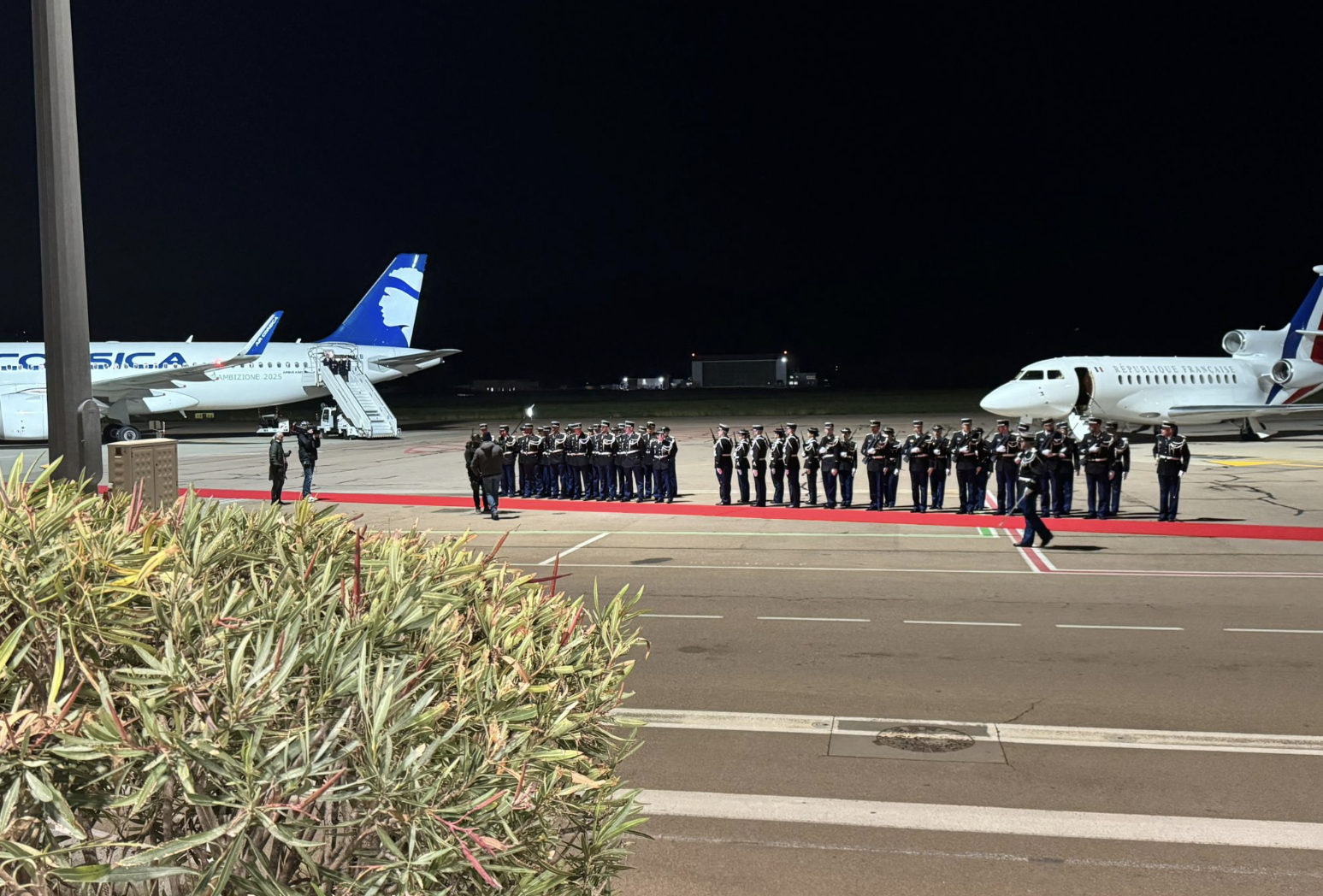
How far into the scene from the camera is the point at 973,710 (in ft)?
28.0

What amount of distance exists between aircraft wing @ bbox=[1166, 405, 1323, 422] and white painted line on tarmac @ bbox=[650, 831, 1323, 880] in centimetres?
3449

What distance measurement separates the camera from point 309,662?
2680 mm

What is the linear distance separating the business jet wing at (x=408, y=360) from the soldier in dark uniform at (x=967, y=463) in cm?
3152

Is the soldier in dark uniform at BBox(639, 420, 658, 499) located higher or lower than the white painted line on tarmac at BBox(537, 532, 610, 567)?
higher

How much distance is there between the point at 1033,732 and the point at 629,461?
16.4 meters

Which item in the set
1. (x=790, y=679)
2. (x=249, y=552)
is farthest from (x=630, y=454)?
(x=249, y=552)

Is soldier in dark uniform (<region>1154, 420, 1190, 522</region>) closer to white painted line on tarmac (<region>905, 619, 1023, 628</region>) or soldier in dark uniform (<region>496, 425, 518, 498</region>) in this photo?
white painted line on tarmac (<region>905, 619, 1023, 628</region>)

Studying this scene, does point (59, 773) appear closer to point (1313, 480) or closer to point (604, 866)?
point (604, 866)

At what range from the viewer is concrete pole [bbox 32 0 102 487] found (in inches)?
233

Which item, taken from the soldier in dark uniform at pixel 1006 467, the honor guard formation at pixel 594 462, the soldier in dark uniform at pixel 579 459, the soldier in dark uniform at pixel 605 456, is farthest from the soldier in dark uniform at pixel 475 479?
the soldier in dark uniform at pixel 1006 467

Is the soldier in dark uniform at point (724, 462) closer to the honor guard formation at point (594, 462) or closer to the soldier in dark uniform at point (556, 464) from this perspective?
the honor guard formation at point (594, 462)

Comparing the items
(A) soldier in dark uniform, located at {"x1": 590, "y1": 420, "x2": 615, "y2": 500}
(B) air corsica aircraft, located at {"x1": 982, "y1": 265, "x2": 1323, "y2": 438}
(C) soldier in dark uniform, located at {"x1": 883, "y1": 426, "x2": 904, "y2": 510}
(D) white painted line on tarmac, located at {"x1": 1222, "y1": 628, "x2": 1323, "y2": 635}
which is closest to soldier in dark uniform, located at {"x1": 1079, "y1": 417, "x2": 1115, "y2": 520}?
(C) soldier in dark uniform, located at {"x1": 883, "y1": 426, "x2": 904, "y2": 510}

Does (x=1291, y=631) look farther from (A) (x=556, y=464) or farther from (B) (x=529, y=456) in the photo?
(B) (x=529, y=456)

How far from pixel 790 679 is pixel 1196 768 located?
3367 mm
